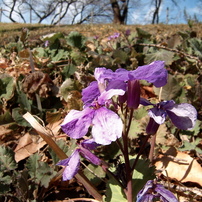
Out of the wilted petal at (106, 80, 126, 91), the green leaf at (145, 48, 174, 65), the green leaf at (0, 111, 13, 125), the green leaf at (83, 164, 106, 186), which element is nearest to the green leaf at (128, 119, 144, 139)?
the green leaf at (83, 164, 106, 186)

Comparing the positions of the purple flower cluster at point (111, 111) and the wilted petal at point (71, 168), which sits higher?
the purple flower cluster at point (111, 111)

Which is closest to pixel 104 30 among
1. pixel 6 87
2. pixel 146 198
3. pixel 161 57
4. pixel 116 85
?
pixel 161 57

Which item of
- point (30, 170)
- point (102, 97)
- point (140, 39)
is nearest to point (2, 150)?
point (30, 170)

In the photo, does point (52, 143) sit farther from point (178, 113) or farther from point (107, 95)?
point (178, 113)

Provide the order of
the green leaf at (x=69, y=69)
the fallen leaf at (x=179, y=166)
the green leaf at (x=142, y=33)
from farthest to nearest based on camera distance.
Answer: the green leaf at (x=142, y=33) → the green leaf at (x=69, y=69) → the fallen leaf at (x=179, y=166)

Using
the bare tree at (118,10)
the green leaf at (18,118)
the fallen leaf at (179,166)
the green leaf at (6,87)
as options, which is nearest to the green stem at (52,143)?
the fallen leaf at (179,166)

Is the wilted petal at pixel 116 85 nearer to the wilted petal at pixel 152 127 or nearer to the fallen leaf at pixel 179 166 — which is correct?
the wilted petal at pixel 152 127

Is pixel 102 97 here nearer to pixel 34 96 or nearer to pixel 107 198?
pixel 107 198
